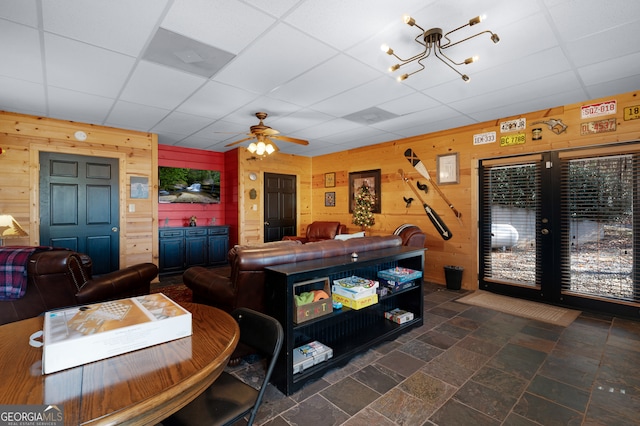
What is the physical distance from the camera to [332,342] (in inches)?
109

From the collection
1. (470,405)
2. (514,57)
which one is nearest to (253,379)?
(470,405)

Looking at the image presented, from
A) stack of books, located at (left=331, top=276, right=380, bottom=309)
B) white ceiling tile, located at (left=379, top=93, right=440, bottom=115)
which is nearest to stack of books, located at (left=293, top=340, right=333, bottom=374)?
stack of books, located at (left=331, top=276, right=380, bottom=309)

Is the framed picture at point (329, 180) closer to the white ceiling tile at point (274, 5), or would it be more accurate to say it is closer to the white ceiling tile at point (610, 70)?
the white ceiling tile at point (610, 70)

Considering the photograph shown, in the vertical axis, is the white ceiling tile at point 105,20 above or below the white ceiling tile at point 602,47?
above

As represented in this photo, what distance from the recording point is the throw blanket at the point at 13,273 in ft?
7.80

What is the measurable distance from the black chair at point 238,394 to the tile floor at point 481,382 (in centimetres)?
68

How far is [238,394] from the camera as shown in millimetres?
1395

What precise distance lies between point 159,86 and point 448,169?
4.48 meters

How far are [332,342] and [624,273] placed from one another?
3719 millimetres

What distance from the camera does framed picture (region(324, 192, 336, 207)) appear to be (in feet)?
24.2

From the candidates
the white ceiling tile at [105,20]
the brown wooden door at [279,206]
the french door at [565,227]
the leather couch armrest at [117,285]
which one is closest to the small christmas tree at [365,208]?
the brown wooden door at [279,206]

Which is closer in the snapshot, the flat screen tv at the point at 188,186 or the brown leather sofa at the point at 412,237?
the brown leather sofa at the point at 412,237

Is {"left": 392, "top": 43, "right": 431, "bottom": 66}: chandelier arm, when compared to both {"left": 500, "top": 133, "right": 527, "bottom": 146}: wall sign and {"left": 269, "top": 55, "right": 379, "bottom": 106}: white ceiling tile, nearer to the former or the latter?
{"left": 269, "top": 55, "right": 379, "bottom": 106}: white ceiling tile

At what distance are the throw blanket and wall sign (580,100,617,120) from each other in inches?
245
